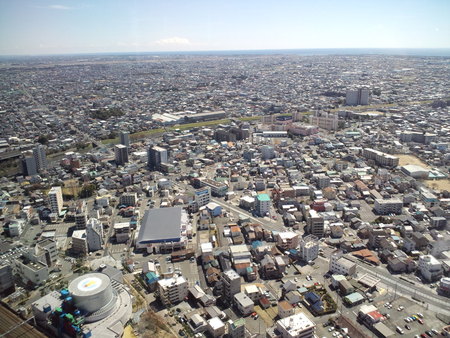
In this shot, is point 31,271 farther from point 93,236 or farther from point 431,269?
point 431,269

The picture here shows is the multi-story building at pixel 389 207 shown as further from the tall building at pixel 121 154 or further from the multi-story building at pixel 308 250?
the tall building at pixel 121 154

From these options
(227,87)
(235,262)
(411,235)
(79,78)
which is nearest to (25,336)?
(235,262)

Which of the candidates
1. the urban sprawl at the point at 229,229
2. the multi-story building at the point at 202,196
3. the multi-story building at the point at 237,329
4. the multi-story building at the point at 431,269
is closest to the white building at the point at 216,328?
the urban sprawl at the point at 229,229

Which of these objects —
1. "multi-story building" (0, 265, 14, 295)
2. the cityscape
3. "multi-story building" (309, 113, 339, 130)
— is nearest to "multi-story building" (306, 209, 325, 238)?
the cityscape

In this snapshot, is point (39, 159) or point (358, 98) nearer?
point (39, 159)

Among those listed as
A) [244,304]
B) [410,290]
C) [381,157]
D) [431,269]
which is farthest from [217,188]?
[381,157]

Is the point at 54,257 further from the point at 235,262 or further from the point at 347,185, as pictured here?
the point at 347,185
